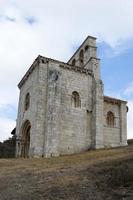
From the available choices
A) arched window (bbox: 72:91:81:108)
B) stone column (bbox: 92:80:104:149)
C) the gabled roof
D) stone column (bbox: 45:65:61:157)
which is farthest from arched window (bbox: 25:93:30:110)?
stone column (bbox: 92:80:104:149)

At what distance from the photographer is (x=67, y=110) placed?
27.8 meters

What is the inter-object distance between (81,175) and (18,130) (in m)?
18.9

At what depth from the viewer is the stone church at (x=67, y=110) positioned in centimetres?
2617

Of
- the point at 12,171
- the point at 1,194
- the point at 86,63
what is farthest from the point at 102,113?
the point at 1,194

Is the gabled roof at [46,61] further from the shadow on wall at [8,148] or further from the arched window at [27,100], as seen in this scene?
the shadow on wall at [8,148]

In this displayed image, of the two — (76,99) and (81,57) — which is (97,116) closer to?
(76,99)

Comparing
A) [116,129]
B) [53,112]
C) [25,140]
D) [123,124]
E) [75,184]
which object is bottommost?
[75,184]

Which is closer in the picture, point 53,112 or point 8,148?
point 53,112

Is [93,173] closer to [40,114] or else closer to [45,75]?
[40,114]

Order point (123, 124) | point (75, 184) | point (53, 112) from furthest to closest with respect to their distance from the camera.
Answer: point (123, 124), point (53, 112), point (75, 184)

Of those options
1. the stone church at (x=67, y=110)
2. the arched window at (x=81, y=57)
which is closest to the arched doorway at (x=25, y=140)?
the stone church at (x=67, y=110)

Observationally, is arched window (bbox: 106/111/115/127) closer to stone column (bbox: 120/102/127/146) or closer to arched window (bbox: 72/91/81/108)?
stone column (bbox: 120/102/127/146)

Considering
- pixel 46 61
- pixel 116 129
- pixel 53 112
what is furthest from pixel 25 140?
pixel 116 129

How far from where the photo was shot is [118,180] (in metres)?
12.0
